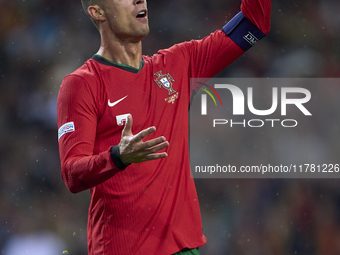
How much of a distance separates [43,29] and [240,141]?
7.57 feet

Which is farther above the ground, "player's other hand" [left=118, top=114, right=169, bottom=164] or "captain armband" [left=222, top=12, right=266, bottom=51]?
"captain armband" [left=222, top=12, right=266, bottom=51]

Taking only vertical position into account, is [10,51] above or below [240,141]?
above

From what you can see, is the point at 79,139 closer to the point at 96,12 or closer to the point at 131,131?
the point at 131,131

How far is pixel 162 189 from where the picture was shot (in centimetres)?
195

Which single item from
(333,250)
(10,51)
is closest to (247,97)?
(333,250)

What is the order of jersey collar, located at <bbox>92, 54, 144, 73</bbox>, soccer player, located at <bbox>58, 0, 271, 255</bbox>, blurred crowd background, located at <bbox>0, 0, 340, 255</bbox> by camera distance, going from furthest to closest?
blurred crowd background, located at <bbox>0, 0, 340, 255</bbox> < jersey collar, located at <bbox>92, 54, 144, 73</bbox> < soccer player, located at <bbox>58, 0, 271, 255</bbox>

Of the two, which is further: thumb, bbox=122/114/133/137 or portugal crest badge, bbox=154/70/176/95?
portugal crest badge, bbox=154/70/176/95

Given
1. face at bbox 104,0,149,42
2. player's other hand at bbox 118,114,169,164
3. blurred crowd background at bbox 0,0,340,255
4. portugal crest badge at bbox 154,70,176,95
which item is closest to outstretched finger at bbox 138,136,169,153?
player's other hand at bbox 118,114,169,164

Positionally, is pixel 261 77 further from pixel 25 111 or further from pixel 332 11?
pixel 25 111

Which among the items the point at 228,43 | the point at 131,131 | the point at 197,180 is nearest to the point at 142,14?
the point at 228,43

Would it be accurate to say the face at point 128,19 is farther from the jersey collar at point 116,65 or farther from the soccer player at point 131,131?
the jersey collar at point 116,65

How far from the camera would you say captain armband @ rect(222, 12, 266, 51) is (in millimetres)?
2174

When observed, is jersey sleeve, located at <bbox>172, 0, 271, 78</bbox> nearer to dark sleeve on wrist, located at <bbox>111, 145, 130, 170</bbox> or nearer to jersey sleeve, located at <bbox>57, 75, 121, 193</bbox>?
jersey sleeve, located at <bbox>57, 75, 121, 193</bbox>

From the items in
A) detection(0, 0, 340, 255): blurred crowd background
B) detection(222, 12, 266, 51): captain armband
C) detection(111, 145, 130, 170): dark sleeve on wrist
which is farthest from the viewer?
detection(0, 0, 340, 255): blurred crowd background
